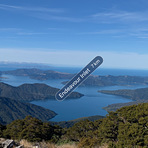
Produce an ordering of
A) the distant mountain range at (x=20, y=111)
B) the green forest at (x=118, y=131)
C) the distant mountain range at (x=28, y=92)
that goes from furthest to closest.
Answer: the distant mountain range at (x=28, y=92) → the distant mountain range at (x=20, y=111) → the green forest at (x=118, y=131)

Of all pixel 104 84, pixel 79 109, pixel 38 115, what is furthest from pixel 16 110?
pixel 104 84

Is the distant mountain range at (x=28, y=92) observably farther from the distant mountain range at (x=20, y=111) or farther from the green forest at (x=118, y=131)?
the green forest at (x=118, y=131)

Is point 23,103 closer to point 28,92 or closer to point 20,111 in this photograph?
point 20,111

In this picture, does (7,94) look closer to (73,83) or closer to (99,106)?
(99,106)

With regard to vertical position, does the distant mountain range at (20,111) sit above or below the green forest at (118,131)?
below

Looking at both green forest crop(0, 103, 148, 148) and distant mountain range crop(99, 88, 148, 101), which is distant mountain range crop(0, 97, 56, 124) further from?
green forest crop(0, 103, 148, 148)

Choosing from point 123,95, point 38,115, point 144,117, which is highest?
point 144,117

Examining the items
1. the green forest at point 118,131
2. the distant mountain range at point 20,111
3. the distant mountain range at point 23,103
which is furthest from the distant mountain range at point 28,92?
the green forest at point 118,131

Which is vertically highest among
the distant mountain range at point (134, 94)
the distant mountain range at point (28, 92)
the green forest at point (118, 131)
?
the green forest at point (118, 131)
